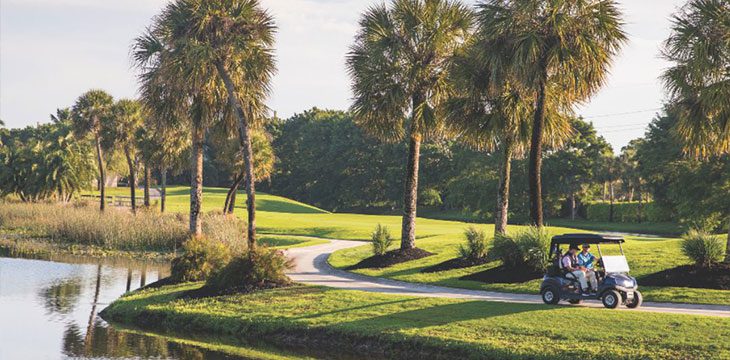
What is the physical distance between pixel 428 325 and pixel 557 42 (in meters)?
11.3

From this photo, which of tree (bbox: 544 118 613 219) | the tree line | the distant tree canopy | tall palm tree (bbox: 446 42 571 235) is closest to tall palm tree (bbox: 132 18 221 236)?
the tree line

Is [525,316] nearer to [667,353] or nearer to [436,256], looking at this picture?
[667,353]

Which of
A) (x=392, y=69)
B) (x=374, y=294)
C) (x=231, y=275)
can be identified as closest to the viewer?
(x=374, y=294)

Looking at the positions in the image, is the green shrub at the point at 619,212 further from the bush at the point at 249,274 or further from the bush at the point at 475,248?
the bush at the point at 249,274

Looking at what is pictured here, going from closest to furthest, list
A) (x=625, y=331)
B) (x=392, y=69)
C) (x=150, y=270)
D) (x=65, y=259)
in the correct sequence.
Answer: (x=625, y=331), (x=392, y=69), (x=150, y=270), (x=65, y=259)

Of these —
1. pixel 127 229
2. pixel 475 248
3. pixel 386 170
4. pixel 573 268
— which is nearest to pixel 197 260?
pixel 475 248

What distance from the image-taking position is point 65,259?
126 ft

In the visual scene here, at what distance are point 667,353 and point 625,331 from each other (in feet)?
4.90

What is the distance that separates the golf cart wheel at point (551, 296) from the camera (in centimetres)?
2015

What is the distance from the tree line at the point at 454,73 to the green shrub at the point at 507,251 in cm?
150

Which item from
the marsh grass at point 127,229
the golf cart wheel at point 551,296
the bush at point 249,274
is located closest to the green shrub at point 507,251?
the golf cart wheel at point 551,296

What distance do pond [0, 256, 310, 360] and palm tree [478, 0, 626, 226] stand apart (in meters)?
12.7

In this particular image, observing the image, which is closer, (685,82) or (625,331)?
(625,331)

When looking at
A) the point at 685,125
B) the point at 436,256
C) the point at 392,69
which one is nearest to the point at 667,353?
the point at 685,125
